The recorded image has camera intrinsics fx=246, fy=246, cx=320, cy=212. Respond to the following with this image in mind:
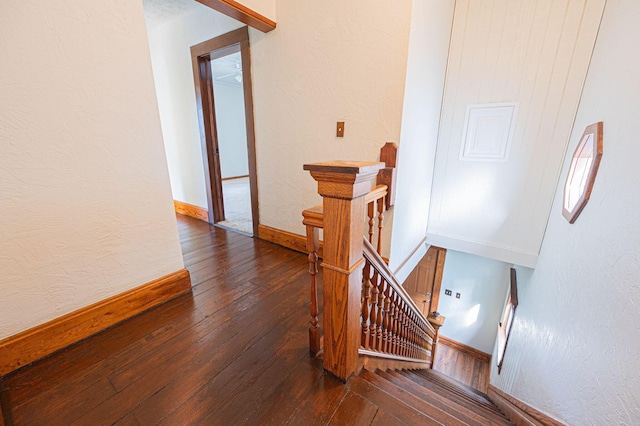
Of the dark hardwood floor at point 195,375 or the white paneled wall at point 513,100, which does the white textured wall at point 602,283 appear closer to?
the white paneled wall at point 513,100

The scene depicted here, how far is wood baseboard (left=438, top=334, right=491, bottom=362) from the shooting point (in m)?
3.93

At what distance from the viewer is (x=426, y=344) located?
2605mm

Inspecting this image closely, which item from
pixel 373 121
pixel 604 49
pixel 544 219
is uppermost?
pixel 604 49

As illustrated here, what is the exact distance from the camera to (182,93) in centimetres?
304

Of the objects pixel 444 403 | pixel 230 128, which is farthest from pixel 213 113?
pixel 230 128

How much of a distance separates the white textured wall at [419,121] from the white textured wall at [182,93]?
2.03 meters

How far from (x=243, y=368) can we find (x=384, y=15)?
7.36 ft

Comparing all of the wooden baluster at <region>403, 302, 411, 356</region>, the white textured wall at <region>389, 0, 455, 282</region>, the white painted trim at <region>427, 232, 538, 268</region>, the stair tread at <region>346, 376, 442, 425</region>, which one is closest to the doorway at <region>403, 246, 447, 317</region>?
the white painted trim at <region>427, 232, 538, 268</region>

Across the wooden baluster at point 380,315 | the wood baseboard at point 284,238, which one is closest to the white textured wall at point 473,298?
the wood baseboard at point 284,238

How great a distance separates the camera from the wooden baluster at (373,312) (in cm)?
123

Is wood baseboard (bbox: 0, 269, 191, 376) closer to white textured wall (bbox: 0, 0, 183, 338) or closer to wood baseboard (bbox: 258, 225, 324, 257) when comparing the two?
white textured wall (bbox: 0, 0, 183, 338)

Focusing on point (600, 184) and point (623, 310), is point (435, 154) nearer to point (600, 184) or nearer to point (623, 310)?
point (600, 184)

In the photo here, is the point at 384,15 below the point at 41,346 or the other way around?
the other way around

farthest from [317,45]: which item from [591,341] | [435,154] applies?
[591,341]
